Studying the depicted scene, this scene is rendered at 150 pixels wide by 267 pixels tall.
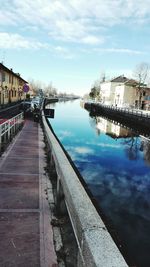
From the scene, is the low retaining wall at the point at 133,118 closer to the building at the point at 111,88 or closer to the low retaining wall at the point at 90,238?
the low retaining wall at the point at 90,238

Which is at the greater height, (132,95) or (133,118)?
(132,95)

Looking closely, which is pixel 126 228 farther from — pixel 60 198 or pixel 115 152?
pixel 115 152

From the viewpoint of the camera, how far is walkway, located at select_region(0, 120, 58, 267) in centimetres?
336

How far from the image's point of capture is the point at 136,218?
7.66m

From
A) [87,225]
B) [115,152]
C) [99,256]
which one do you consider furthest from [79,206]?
[115,152]

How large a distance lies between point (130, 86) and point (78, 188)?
2789 inches

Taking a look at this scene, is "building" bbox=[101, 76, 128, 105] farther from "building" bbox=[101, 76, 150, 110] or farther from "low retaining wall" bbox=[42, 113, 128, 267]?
"low retaining wall" bbox=[42, 113, 128, 267]

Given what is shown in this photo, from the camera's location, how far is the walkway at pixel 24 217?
3.36 meters

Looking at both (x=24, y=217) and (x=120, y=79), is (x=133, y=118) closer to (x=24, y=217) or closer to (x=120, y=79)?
(x=24, y=217)

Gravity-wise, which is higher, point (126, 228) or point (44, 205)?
point (44, 205)

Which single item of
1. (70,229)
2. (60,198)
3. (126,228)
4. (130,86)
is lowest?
(126,228)

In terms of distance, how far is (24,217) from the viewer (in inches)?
175

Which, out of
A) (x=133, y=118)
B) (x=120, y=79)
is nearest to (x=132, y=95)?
(x=120, y=79)

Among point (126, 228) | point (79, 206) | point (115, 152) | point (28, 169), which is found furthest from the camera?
point (115, 152)
